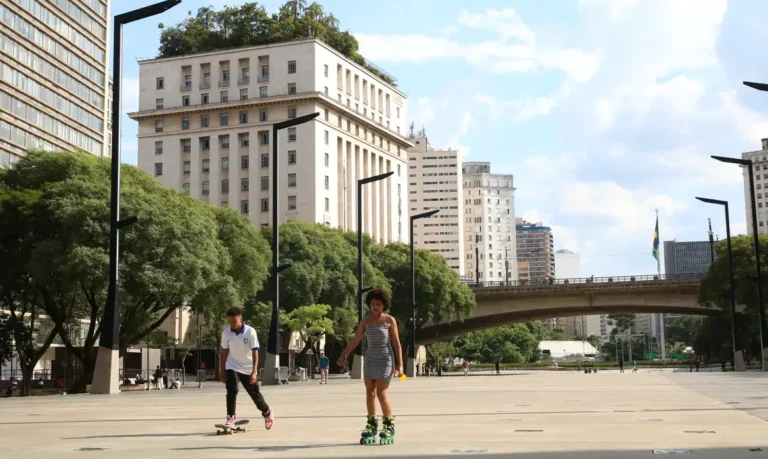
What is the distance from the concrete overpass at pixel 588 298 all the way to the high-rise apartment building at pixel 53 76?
36882 mm

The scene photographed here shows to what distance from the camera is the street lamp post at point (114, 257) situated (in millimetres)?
27641

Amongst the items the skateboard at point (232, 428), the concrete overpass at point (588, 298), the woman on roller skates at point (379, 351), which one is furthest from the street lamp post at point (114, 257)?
the concrete overpass at point (588, 298)

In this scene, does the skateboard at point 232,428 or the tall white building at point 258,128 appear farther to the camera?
the tall white building at point 258,128

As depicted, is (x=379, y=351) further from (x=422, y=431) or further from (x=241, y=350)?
(x=241, y=350)

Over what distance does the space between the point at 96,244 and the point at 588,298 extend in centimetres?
5794

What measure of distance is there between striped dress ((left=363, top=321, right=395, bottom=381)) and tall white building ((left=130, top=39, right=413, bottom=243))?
9560 cm

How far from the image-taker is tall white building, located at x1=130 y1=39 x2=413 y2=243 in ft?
358

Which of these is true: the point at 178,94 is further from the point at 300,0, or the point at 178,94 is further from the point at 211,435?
the point at 211,435

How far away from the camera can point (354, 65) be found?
11906 cm

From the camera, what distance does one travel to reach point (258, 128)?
111m

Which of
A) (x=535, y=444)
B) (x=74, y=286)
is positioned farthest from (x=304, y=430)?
(x=74, y=286)

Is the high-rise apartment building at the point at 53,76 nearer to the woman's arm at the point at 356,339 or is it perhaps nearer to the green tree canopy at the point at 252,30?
the green tree canopy at the point at 252,30

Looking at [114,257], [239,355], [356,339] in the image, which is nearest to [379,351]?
[356,339]

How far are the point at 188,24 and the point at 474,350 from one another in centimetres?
5859
